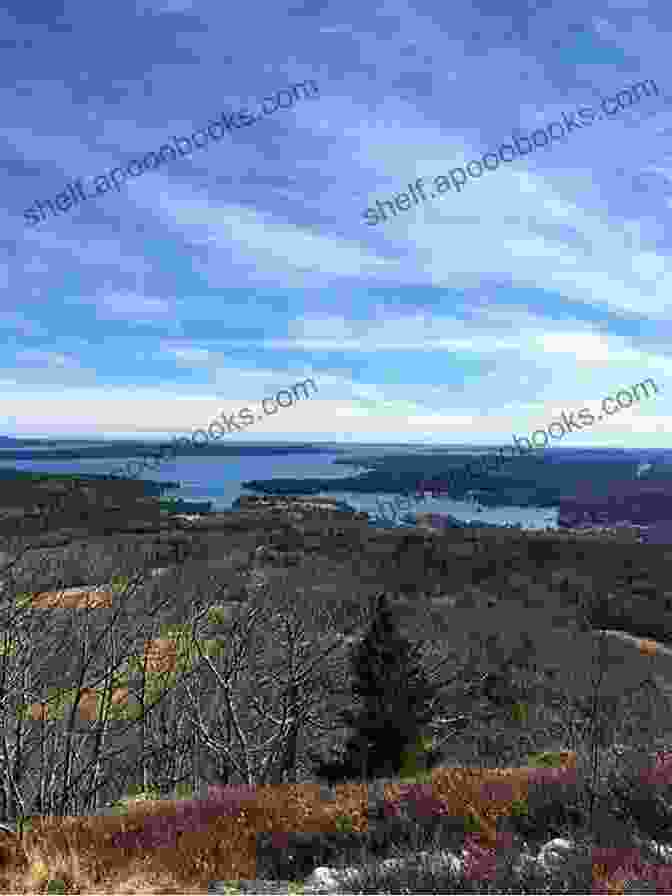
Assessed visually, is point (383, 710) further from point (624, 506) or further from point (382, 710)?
point (624, 506)

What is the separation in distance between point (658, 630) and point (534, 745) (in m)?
36.6

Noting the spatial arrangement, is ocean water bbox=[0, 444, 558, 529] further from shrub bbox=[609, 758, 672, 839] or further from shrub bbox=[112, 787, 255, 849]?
shrub bbox=[609, 758, 672, 839]

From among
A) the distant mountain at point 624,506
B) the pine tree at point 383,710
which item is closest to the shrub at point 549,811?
the pine tree at point 383,710

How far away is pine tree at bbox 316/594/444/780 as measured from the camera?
1391cm

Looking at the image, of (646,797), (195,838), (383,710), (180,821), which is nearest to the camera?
(646,797)

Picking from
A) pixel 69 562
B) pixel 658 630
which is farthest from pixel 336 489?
pixel 69 562

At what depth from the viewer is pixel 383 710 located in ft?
46.8

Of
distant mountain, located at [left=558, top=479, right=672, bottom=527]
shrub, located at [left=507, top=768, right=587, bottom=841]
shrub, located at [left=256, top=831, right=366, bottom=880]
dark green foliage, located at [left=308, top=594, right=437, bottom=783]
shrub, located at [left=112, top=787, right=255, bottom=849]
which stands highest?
shrub, located at [left=507, top=768, right=587, bottom=841]

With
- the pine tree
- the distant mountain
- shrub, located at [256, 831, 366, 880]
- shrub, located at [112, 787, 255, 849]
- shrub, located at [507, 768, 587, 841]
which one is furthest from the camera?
the distant mountain

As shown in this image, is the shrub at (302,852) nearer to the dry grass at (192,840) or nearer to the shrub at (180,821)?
the dry grass at (192,840)

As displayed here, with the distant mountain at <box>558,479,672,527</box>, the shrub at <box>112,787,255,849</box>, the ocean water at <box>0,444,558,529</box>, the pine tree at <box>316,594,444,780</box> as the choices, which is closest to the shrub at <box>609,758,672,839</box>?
the shrub at <box>112,787,255,849</box>

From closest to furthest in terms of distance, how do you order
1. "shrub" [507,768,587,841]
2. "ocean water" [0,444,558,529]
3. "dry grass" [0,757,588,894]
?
"dry grass" [0,757,588,894] → "shrub" [507,768,587,841] → "ocean water" [0,444,558,529]

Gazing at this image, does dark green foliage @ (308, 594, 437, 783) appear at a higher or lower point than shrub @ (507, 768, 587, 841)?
lower

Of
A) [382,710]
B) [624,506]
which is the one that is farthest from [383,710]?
[624,506]
